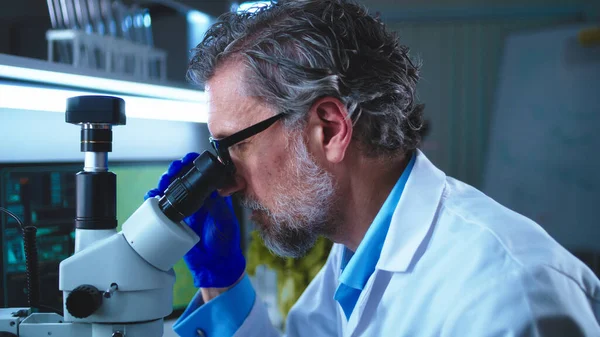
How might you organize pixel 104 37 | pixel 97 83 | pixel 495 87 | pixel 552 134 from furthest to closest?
pixel 495 87 → pixel 552 134 → pixel 104 37 → pixel 97 83

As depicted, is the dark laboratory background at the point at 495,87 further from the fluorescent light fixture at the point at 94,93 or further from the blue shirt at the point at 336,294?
the blue shirt at the point at 336,294

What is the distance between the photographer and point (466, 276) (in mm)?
894

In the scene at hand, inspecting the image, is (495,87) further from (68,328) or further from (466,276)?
(68,328)

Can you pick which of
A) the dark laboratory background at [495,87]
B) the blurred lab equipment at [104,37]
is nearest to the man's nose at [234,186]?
the blurred lab equipment at [104,37]

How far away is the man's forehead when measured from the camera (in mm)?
1004

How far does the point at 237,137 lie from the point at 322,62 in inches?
8.1

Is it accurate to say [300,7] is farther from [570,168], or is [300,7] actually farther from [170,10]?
[570,168]

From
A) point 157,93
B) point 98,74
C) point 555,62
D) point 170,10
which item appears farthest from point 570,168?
point 98,74

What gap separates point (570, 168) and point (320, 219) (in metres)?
2.56

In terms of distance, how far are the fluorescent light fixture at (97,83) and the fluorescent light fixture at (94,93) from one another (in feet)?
0.05

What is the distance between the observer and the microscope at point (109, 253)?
826 mm

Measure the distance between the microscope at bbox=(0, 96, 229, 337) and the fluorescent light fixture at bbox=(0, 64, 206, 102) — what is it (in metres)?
0.15

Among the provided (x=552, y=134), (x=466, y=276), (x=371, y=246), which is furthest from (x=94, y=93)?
(x=552, y=134)

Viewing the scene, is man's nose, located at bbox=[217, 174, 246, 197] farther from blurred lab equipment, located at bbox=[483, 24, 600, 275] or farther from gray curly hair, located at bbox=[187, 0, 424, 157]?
blurred lab equipment, located at bbox=[483, 24, 600, 275]
